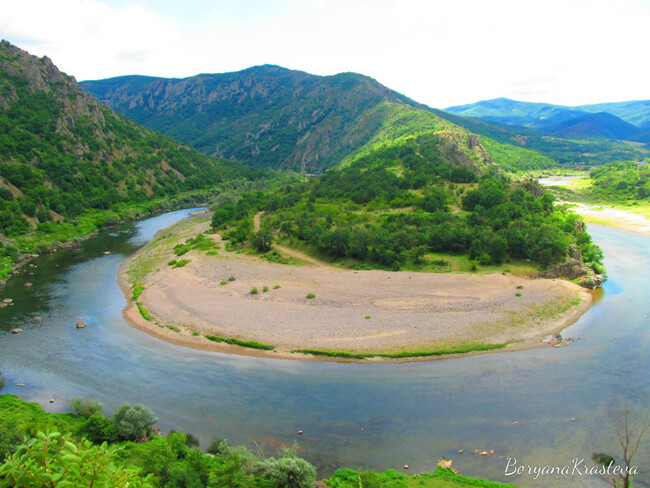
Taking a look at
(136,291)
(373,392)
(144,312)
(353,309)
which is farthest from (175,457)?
(136,291)

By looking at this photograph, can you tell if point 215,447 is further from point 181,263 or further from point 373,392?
point 181,263

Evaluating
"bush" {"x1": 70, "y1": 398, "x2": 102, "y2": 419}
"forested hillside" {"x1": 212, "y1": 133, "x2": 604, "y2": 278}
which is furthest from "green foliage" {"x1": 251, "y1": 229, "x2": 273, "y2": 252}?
"bush" {"x1": 70, "y1": 398, "x2": 102, "y2": 419}

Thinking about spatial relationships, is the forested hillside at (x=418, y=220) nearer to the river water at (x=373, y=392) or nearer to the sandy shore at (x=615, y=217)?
the river water at (x=373, y=392)

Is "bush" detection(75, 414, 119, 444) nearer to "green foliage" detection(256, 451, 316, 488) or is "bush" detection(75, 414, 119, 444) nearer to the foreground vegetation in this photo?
the foreground vegetation

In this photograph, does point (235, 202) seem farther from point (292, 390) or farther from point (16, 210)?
point (292, 390)

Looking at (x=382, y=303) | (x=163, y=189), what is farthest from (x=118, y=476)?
(x=163, y=189)

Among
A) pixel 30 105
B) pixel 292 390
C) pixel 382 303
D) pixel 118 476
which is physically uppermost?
pixel 30 105

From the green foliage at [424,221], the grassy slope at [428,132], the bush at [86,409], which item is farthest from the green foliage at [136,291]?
the grassy slope at [428,132]
